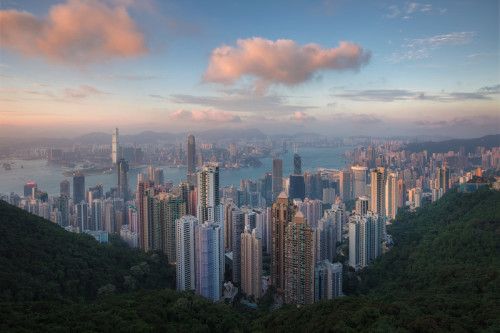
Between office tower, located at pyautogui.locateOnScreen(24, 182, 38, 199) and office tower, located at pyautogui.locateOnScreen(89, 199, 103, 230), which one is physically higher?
office tower, located at pyautogui.locateOnScreen(24, 182, 38, 199)

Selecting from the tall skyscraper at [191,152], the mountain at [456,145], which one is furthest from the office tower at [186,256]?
the mountain at [456,145]

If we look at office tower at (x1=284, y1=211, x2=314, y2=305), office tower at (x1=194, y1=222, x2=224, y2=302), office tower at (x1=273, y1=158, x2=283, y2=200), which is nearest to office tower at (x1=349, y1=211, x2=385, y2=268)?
office tower at (x1=284, y1=211, x2=314, y2=305)

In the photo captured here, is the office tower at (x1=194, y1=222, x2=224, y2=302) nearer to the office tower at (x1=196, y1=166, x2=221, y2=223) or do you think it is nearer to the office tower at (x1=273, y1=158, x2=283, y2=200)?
the office tower at (x1=196, y1=166, x2=221, y2=223)

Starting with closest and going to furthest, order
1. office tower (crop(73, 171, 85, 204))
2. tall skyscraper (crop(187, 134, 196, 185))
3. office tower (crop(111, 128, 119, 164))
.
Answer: office tower (crop(73, 171, 85, 204))
office tower (crop(111, 128, 119, 164))
tall skyscraper (crop(187, 134, 196, 185))

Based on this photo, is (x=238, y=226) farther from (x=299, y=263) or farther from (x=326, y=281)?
(x=326, y=281)

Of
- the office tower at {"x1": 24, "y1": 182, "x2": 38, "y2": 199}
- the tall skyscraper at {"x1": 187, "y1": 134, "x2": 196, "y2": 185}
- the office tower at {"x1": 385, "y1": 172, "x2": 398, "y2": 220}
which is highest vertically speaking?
the tall skyscraper at {"x1": 187, "y1": 134, "x2": 196, "y2": 185}

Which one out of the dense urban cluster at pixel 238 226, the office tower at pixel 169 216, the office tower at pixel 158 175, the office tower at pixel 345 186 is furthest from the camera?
the office tower at pixel 345 186

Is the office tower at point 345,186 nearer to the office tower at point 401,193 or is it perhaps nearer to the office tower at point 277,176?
the office tower at point 277,176

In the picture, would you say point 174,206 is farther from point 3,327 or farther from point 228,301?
point 3,327
